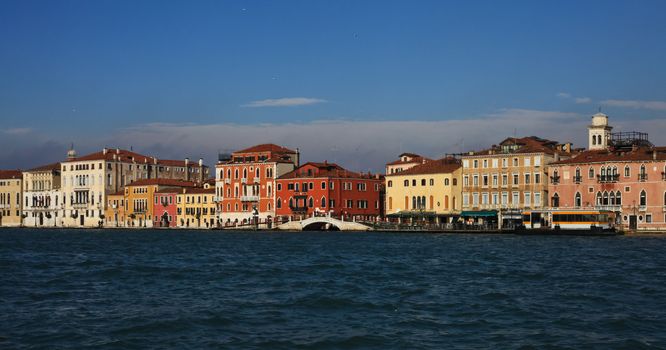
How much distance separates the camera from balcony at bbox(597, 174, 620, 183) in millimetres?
65688

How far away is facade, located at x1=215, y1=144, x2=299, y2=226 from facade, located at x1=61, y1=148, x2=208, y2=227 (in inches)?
681

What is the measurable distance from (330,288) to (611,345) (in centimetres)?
1046

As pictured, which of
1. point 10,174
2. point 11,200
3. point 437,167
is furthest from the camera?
point 10,174

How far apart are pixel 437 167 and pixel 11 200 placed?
60826 millimetres

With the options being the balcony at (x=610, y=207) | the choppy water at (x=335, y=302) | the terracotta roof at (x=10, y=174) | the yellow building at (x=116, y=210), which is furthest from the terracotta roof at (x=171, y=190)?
the choppy water at (x=335, y=302)

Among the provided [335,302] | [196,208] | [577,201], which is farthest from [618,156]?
[335,302]

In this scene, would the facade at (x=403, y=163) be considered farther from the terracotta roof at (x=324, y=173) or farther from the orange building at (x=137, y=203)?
the orange building at (x=137, y=203)

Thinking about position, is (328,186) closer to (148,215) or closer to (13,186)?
(148,215)

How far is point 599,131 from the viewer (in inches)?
2945

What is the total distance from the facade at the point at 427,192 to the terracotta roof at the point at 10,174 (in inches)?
2193

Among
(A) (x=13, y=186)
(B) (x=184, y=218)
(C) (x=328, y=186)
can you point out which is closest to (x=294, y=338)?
(C) (x=328, y=186)

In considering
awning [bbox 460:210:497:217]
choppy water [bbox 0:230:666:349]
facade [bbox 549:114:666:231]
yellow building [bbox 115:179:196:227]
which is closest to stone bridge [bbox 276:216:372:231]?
awning [bbox 460:210:497:217]

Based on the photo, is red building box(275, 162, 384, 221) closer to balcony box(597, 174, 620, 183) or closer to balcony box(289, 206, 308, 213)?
balcony box(289, 206, 308, 213)

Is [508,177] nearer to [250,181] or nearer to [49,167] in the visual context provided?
[250,181]
